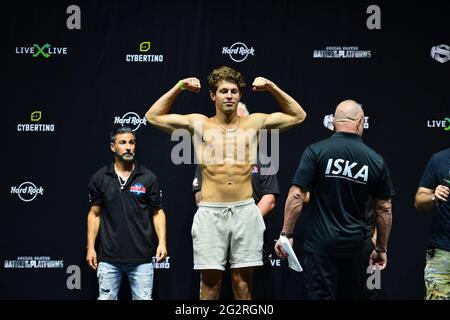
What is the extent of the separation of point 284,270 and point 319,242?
1517 millimetres

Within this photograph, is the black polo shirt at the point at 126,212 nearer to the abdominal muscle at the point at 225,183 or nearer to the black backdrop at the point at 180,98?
the black backdrop at the point at 180,98

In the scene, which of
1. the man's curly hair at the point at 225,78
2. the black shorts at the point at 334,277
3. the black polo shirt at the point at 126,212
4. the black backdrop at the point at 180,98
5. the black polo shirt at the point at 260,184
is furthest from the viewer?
the black backdrop at the point at 180,98

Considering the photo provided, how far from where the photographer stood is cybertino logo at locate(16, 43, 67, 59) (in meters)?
5.36

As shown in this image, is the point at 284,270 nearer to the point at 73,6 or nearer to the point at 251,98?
the point at 251,98

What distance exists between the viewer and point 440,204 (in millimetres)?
4164

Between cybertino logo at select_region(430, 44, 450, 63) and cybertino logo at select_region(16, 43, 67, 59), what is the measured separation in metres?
3.00

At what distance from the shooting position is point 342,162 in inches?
151

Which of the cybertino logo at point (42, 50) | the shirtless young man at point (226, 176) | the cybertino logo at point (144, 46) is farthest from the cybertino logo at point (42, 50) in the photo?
the shirtless young man at point (226, 176)

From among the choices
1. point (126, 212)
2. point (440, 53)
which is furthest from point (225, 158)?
point (440, 53)

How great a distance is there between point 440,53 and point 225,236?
97.1 inches

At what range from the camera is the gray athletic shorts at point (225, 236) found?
4.21 m

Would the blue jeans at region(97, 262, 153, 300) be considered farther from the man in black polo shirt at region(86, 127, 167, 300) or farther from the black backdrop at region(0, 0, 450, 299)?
the black backdrop at region(0, 0, 450, 299)

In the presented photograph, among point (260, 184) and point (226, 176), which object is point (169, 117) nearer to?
point (226, 176)

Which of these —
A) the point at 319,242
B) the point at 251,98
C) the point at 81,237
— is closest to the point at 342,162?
the point at 319,242
